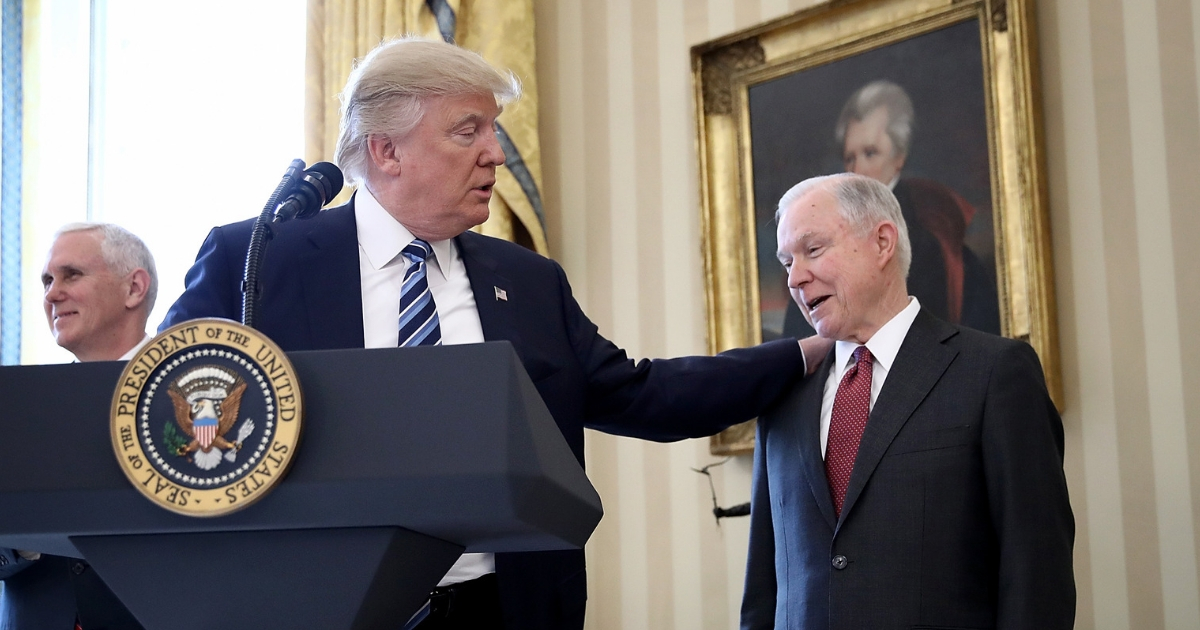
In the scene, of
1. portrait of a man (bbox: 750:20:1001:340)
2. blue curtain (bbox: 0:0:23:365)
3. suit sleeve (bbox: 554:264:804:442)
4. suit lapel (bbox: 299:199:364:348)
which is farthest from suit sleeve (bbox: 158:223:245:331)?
blue curtain (bbox: 0:0:23:365)

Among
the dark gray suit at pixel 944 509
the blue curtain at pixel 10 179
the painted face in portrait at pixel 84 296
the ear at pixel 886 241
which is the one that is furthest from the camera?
the blue curtain at pixel 10 179

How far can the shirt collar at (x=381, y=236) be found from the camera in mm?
2121

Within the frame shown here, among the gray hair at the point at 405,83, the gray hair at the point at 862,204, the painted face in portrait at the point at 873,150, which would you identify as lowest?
the gray hair at the point at 862,204

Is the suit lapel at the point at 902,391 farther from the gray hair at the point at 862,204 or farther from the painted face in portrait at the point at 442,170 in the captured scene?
the painted face in portrait at the point at 442,170

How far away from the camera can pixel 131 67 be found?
527cm

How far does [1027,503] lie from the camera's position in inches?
84.9

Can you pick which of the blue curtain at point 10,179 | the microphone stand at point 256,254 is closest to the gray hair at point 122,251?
the microphone stand at point 256,254

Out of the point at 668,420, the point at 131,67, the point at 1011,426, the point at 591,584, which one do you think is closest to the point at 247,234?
the point at 668,420

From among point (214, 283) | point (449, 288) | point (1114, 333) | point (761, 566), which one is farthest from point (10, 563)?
point (1114, 333)

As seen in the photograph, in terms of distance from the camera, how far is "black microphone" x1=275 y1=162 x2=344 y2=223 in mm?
1460

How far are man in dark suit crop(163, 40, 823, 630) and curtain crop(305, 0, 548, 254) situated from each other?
1.69 meters

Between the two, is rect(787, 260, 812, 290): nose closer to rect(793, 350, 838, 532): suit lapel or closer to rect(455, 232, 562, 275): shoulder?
rect(793, 350, 838, 532): suit lapel

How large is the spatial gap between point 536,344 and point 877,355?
75 cm

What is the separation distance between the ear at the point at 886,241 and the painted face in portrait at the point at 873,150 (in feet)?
2.59
